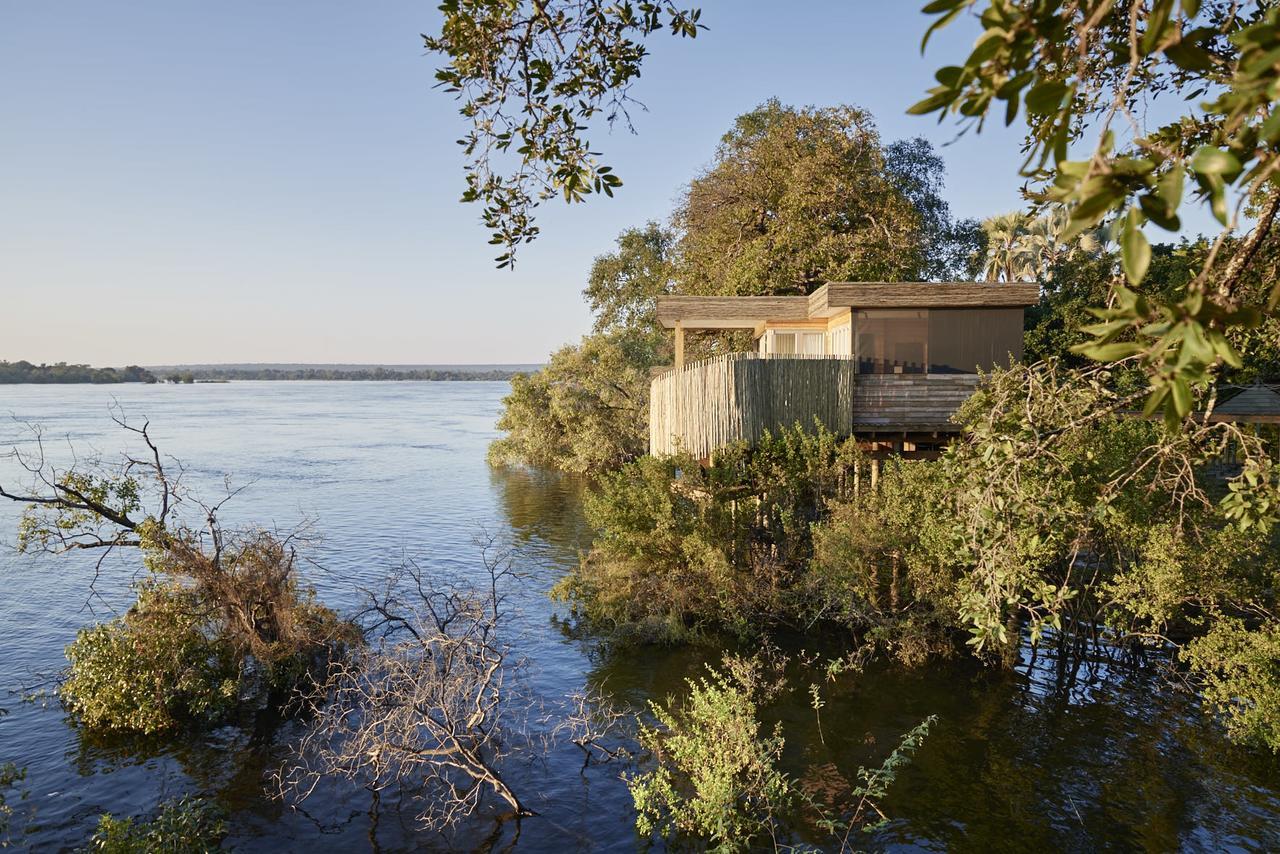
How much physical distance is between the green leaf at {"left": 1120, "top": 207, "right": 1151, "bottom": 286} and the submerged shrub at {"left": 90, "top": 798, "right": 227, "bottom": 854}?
1235cm

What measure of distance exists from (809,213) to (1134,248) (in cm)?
3051

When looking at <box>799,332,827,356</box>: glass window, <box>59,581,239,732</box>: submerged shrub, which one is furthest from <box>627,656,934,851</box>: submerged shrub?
<box>799,332,827,356</box>: glass window

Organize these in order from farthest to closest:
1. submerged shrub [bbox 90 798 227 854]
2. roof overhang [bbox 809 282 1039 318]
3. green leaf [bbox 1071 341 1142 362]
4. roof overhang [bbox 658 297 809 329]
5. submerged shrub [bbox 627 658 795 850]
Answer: roof overhang [bbox 658 297 809 329], roof overhang [bbox 809 282 1039 318], submerged shrub [bbox 627 658 795 850], submerged shrub [bbox 90 798 227 854], green leaf [bbox 1071 341 1142 362]

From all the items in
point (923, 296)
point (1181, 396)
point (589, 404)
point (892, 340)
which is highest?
point (923, 296)

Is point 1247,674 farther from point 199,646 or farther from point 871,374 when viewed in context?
point 199,646

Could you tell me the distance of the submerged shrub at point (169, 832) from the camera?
10398 mm

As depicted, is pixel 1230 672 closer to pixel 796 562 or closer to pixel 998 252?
pixel 796 562

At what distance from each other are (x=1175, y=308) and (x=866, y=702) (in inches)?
634

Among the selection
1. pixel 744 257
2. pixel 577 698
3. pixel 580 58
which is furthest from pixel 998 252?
pixel 580 58

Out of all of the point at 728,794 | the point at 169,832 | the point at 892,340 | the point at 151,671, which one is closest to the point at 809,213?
the point at 892,340

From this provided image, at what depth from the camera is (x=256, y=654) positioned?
55.0ft

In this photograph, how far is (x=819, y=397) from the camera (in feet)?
65.3

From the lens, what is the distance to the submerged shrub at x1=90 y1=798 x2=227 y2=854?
1040 centimetres

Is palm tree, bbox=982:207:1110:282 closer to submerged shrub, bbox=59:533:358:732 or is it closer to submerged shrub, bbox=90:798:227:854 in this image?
submerged shrub, bbox=59:533:358:732
